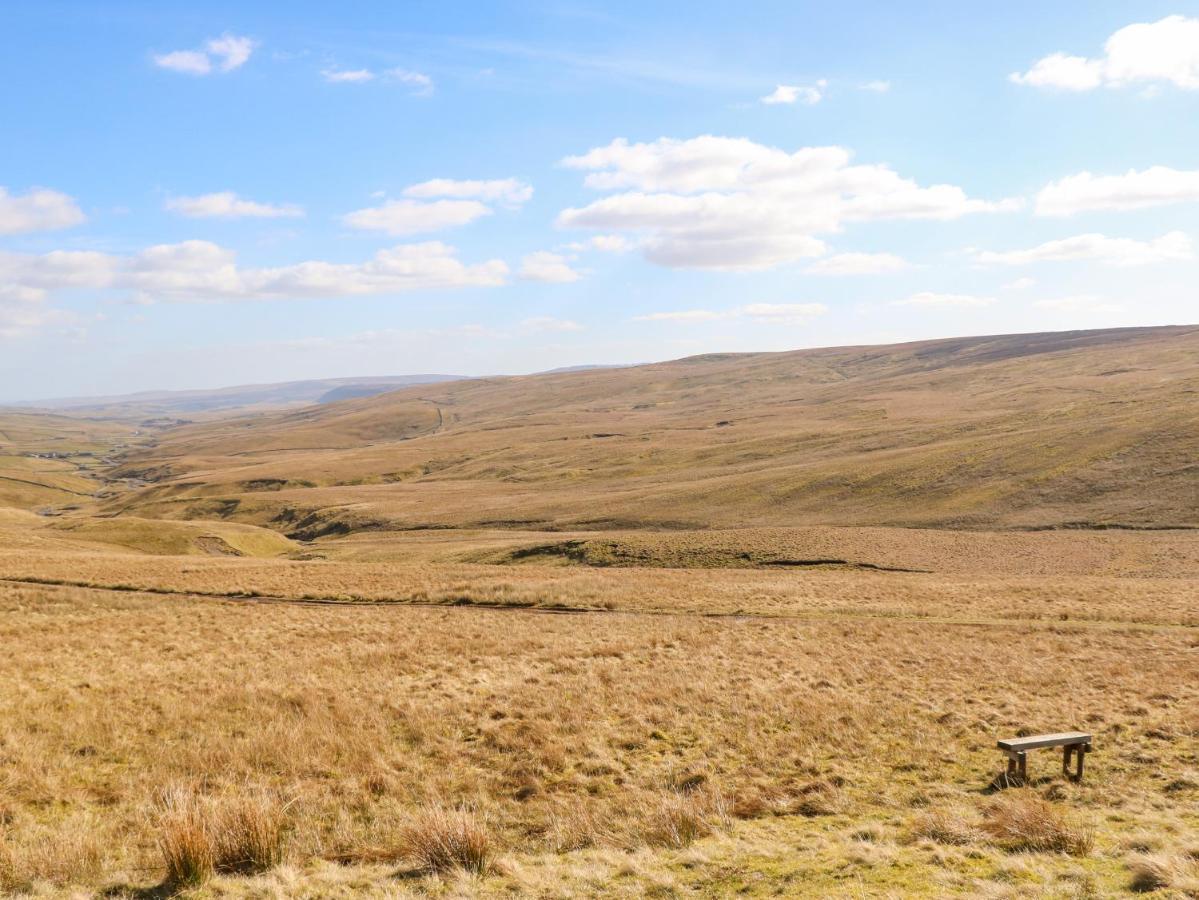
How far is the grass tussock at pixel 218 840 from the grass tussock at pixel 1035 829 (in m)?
9.05

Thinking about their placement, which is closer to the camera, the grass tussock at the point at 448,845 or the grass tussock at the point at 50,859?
the grass tussock at the point at 50,859

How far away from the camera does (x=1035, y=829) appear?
386 inches

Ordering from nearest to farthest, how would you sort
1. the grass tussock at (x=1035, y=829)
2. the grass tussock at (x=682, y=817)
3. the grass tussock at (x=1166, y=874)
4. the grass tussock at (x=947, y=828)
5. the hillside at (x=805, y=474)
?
the grass tussock at (x=1166, y=874), the grass tussock at (x=1035, y=829), the grass tussock at (x=947, y=828), the grass tussock at (x=682, y=817), the hillside at (x=805, y=474)

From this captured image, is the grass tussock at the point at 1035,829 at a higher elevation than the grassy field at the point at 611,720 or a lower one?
higher

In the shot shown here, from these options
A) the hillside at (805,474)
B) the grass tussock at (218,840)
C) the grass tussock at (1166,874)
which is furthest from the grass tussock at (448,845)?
the hillside at (805,474)

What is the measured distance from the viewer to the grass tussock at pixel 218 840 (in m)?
8.84

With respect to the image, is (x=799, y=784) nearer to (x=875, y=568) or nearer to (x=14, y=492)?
(x=875, y=568)

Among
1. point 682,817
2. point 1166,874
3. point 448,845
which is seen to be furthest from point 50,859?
point 1166,874

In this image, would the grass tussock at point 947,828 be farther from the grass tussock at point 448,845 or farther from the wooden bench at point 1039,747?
the grass tussock at point 448,845

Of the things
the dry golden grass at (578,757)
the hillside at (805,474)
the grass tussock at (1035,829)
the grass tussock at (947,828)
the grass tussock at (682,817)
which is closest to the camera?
the dry golden grass at (578,757)

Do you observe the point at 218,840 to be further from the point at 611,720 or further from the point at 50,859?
the point at 611,720

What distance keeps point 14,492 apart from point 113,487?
26.1 meters

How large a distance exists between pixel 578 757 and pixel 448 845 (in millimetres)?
4870

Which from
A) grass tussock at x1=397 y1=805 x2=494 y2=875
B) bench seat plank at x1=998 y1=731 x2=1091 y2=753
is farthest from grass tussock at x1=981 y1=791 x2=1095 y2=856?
grass tussock at x1=397 y1=805 x2=494 y2=875
